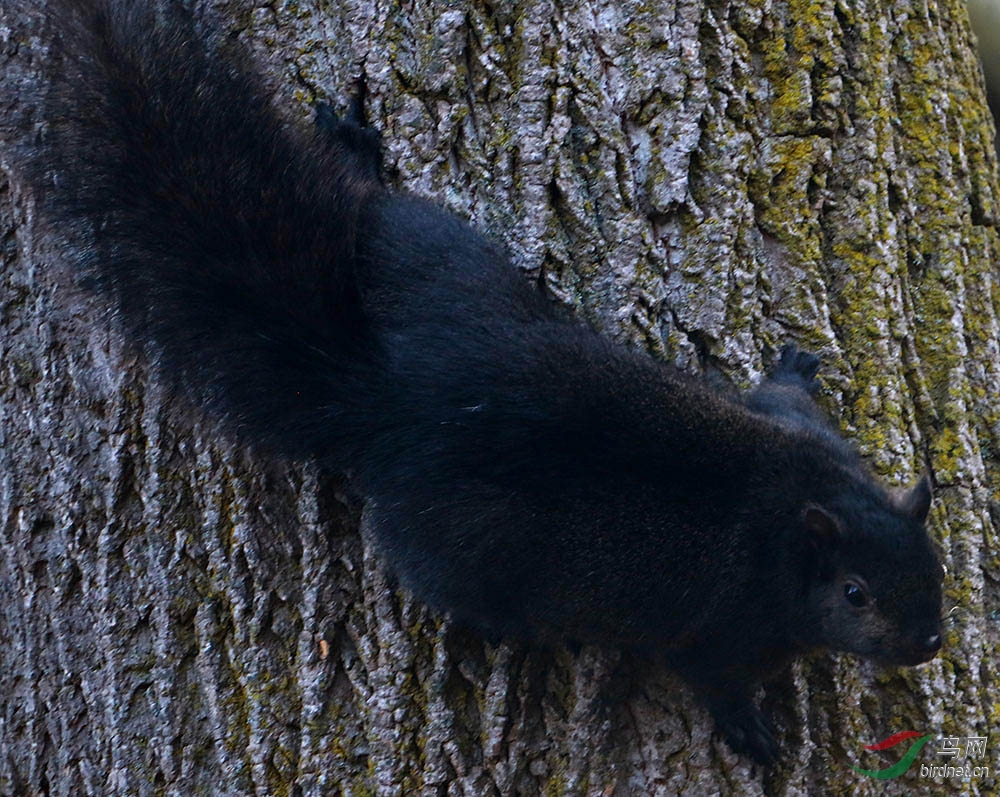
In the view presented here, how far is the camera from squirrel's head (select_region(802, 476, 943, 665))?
7.81 ft

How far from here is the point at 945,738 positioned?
248 centimetres

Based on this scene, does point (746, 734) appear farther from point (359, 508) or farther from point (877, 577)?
point (359, 508)

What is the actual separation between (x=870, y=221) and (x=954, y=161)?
421 mm

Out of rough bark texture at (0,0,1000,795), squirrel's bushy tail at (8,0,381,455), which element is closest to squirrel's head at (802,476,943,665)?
rough bark texture at (0,0,1000,795)

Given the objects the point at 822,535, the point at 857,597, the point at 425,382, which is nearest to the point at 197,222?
the point at 425,382

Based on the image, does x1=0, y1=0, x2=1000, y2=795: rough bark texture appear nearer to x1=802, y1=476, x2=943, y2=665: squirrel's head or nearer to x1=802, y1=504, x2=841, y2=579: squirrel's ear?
x1=802, y1=476, x2=943, y2=665: squirrel's head

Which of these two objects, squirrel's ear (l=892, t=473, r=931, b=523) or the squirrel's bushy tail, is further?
squirrel's ear (l=892, t=473, r=931, b=523)

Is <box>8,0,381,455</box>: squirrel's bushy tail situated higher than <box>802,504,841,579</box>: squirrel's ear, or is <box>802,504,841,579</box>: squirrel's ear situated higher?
<box>8,0,381,455</box>: squirrel's bushy tail

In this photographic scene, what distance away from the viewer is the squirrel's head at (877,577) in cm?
238

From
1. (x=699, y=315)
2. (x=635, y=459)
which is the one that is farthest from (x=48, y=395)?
(x=699, y=315)

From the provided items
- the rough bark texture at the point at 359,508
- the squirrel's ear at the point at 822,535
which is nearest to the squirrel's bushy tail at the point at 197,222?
the rough bark texture at the point at 359,508

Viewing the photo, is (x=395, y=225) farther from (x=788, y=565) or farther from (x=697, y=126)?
(x=788, y=565)

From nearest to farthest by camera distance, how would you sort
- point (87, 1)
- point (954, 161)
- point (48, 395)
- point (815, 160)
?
point (87, 1) < point (48, 395) < point (815, 160) < point (954, 161)

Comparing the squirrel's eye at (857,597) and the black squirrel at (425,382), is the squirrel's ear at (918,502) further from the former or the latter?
the squirrel's eye at (857,597)
